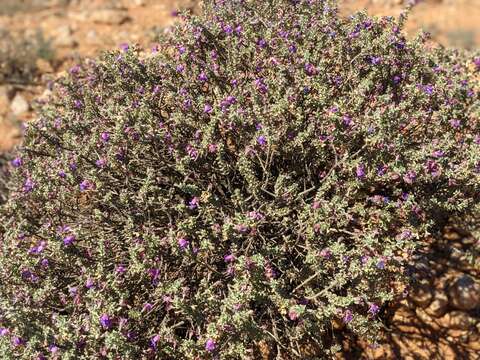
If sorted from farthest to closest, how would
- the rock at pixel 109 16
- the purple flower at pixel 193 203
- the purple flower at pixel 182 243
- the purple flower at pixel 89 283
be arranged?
the rock at pixel 109 16 → the purple flower at pixel 193 203 → the purple flower at pixel 89 283 → the purple flower at pixel 182 243

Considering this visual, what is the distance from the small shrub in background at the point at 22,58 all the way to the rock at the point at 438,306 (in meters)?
4.85

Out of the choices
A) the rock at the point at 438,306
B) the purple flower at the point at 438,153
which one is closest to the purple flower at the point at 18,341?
the purple flower at the point at 438,153

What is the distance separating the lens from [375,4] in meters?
8.20

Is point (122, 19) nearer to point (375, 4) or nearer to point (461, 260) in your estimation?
point (375, 4)

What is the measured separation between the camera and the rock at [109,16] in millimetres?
7609

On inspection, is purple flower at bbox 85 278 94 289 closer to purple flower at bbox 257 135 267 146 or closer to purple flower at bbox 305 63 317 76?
purple flower at bbox 257 135 267 146

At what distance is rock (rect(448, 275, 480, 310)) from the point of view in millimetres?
4012

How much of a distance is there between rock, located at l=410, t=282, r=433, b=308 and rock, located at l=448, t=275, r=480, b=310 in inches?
7.6

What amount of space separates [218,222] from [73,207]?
959 mm

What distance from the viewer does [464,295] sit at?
13.2ft

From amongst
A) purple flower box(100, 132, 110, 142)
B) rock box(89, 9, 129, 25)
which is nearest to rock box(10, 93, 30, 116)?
rock box(89, 9, 129, 25)

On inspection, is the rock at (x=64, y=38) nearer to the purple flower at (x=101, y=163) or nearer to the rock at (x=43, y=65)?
the rock at (x=43, y=65)

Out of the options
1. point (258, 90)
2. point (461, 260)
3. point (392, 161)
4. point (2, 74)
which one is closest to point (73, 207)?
point (258, 90)

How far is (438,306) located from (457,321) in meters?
0.18
